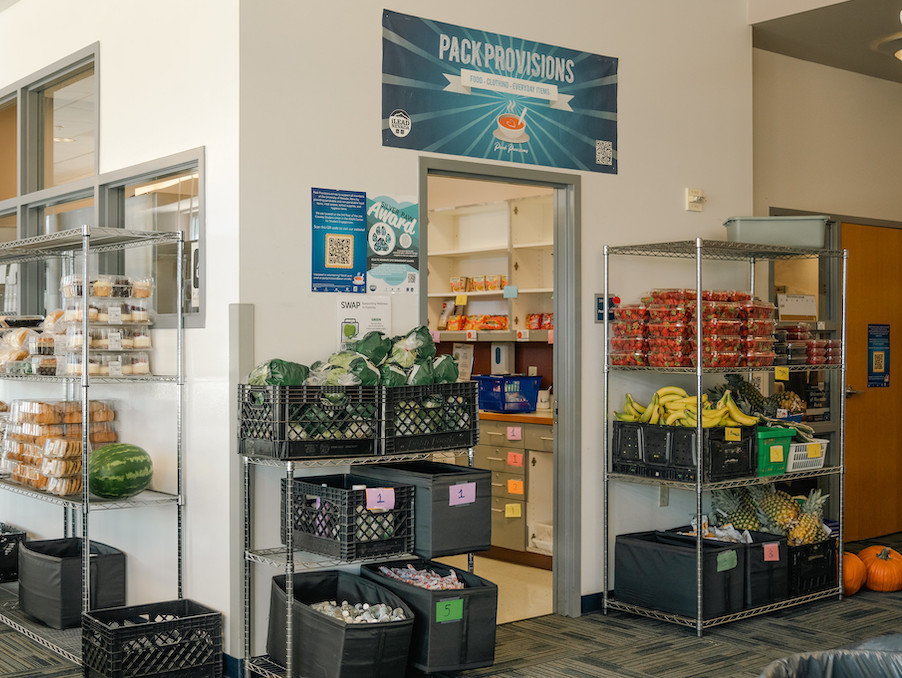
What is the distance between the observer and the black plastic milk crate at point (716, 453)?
194 inches

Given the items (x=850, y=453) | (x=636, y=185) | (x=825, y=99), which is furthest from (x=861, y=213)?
(x=636, y=185)

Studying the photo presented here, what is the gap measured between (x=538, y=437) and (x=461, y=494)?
2.31m

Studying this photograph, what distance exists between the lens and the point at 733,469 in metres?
5.03

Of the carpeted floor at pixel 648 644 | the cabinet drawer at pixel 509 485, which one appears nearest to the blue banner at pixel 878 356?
the carpeted floor at pixel 648 644

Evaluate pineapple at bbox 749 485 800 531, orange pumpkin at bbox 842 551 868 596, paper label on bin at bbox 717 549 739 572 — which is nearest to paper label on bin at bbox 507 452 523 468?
pineapple at bbox 749 485 800 531

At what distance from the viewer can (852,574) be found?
5.61 meters

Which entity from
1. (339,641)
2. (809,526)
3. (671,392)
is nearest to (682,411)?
(671,392)

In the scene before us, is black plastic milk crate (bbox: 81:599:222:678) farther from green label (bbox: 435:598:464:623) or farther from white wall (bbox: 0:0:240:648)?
green label (bbox: 435:598:464:623)

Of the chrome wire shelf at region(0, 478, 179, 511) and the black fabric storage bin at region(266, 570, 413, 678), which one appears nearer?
the black fabric storage bin at region(266, 570, 413, 678)

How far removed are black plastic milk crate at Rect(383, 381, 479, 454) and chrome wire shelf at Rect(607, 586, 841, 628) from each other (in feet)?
5.00

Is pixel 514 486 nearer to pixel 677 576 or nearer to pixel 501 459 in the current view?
pixel 501 459

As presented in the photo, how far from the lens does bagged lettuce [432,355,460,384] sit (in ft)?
13.6

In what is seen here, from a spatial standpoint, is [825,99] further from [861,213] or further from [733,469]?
[733,469]

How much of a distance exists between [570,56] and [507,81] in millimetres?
451
